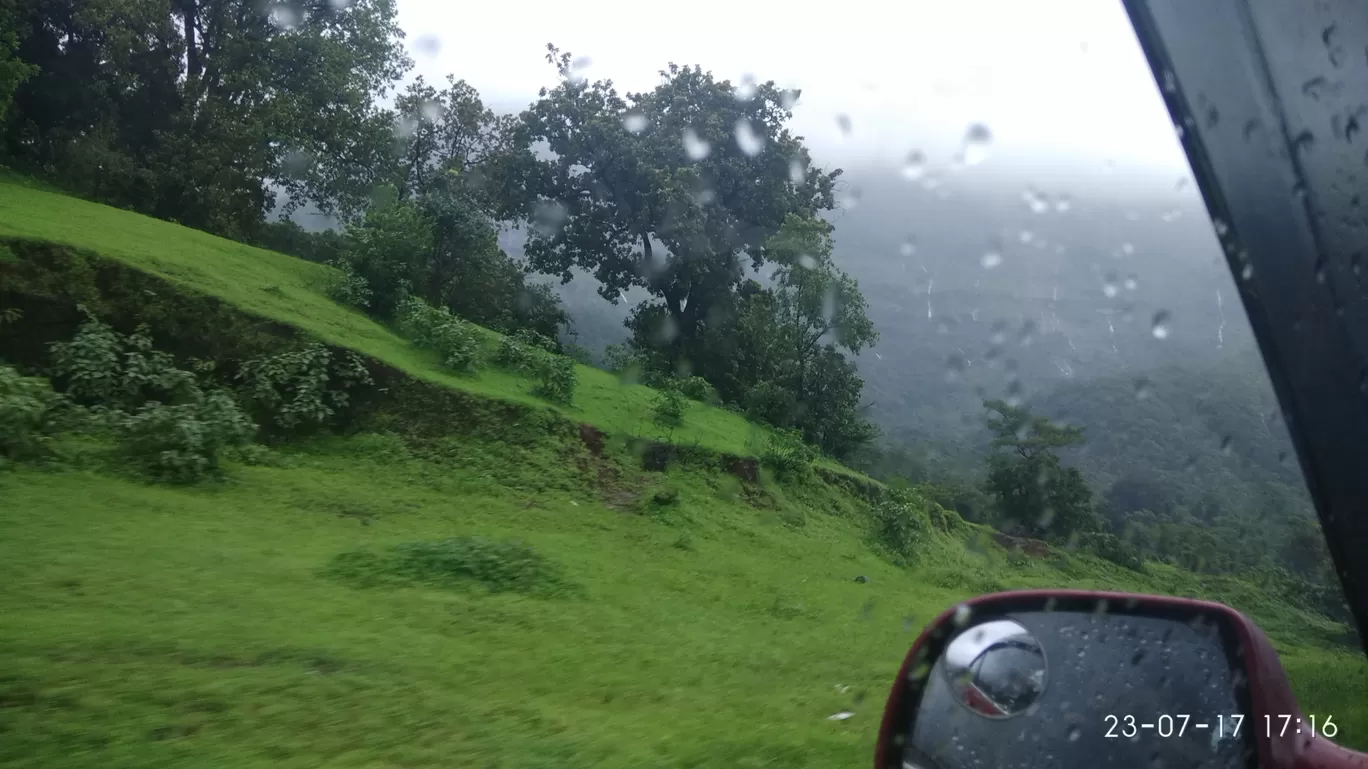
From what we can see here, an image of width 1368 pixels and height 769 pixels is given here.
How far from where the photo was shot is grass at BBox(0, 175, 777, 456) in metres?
9.86

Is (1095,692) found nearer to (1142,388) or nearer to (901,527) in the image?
(1142,388)

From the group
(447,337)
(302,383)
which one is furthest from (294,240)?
(302,383)

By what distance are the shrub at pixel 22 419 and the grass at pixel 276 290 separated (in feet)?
8.88

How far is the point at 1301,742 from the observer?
6.26 ft

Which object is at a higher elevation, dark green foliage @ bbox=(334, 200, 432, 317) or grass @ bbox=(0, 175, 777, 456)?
dark green foliage @ bbox=(334, 200, 432, 317)

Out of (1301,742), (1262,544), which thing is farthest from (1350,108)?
(1262,544)

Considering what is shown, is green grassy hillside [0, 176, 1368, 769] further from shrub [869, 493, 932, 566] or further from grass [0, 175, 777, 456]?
shrub [869, 493, 932, 566]

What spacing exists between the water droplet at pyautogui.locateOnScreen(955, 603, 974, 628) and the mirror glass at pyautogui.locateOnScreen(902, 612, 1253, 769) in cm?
5

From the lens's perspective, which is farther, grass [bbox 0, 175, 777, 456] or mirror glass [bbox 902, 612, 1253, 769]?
grass [bbox 0, 175, 777, 456]

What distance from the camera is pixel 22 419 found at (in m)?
6.68

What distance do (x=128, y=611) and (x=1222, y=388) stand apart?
4.63 meters

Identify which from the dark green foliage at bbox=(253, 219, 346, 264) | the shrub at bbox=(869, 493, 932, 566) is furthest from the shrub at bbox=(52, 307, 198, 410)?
the dark green foliage at bbox=(253, 219, 346, 264)

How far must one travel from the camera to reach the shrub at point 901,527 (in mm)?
8859

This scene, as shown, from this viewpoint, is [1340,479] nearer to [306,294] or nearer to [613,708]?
[613,708]
